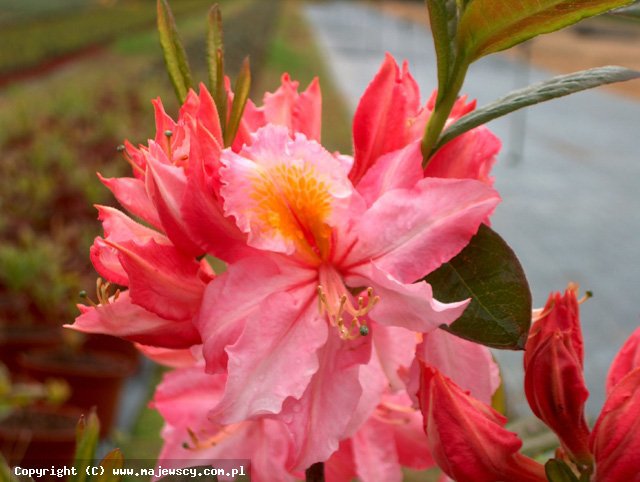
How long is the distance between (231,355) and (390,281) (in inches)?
4.4

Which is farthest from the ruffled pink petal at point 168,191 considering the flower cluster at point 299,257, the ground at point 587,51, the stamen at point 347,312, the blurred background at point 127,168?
the ground at point 587,51

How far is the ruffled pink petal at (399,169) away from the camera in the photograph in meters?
0.61

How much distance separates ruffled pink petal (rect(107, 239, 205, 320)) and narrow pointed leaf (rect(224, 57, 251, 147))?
10 cm

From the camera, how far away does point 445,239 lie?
0.60 meters

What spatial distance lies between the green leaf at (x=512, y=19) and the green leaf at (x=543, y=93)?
0.14 feet

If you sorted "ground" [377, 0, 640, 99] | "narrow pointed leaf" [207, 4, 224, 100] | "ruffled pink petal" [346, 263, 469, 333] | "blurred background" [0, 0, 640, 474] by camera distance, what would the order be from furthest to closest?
"ground" [377, 0, 640, 99] → "blurred background" [0, 0, 640, 474] → "narrow pointed leaf" [207, 4, 224, 100] → "ruffled pink petal" [346, 263, 469, 333]

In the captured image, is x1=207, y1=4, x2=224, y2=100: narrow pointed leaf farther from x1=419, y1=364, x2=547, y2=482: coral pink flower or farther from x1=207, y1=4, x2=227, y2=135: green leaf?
x1=419, y1=364, x2=547, y2=482: coral pink flower

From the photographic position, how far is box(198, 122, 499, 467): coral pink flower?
0.59 meters

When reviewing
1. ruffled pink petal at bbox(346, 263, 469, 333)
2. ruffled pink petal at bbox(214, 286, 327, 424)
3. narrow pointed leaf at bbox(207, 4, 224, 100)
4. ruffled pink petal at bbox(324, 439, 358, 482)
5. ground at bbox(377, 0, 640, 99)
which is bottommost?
ground at bbox(377, 0, 640, 99)

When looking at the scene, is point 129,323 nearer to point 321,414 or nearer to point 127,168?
point 321,414

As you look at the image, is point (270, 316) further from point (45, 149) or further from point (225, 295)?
point (45, 149)

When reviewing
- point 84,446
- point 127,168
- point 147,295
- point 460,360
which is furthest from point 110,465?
point 127,168

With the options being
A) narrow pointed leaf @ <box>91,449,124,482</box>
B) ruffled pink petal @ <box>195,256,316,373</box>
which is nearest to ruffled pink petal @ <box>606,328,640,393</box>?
ruffled pink petal @ <box>195,256,316,373</box>

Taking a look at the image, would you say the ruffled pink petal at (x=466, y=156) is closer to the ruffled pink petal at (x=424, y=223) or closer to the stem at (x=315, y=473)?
the ruffled pink petal at (x=424, y=223)
